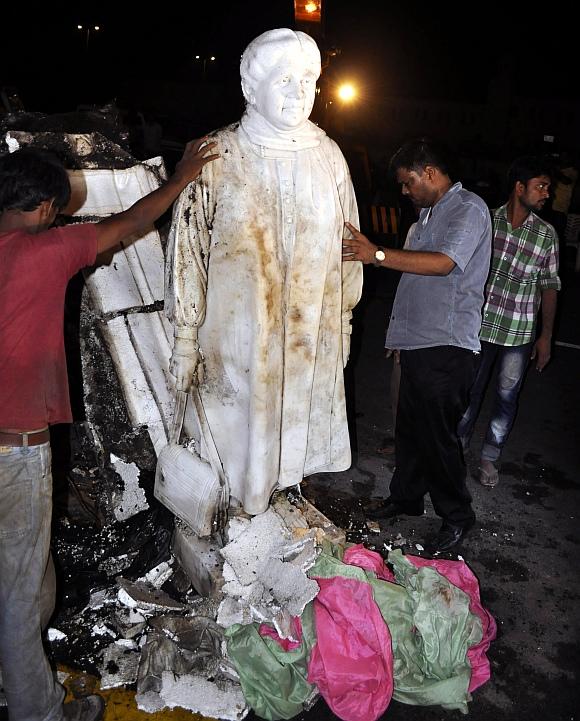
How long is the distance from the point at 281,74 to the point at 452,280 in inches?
57.9

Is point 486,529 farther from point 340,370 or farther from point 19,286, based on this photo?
point 19,286

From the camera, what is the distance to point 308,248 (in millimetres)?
2523

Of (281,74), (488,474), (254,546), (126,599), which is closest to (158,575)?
(126,599)

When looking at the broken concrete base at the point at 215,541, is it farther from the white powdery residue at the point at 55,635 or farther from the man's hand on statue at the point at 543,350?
the man's hand on statue at the point at 543,350

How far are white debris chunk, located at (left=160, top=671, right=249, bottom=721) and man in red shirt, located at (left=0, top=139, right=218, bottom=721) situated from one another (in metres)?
0.43

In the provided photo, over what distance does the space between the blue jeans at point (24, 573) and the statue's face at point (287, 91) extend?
1442 millimetres

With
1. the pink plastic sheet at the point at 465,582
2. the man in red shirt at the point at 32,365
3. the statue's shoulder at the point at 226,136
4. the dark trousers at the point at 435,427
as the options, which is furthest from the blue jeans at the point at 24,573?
the dark trousers at the point at 435,427

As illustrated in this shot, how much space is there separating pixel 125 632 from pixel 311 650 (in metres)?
0.85

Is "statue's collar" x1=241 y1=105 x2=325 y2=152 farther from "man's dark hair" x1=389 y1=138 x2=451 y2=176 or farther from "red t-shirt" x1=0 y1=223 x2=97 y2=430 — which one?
"man's dark hair" x1=389 y1=138 x2=451 y2=176

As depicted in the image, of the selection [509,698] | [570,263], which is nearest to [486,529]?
[509,698]

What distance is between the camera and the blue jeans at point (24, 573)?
2166 millimetres

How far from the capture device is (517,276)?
4043 millimetres

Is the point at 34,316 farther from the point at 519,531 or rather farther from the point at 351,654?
the point at 519,531

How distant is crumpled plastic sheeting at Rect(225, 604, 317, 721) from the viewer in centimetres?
256
